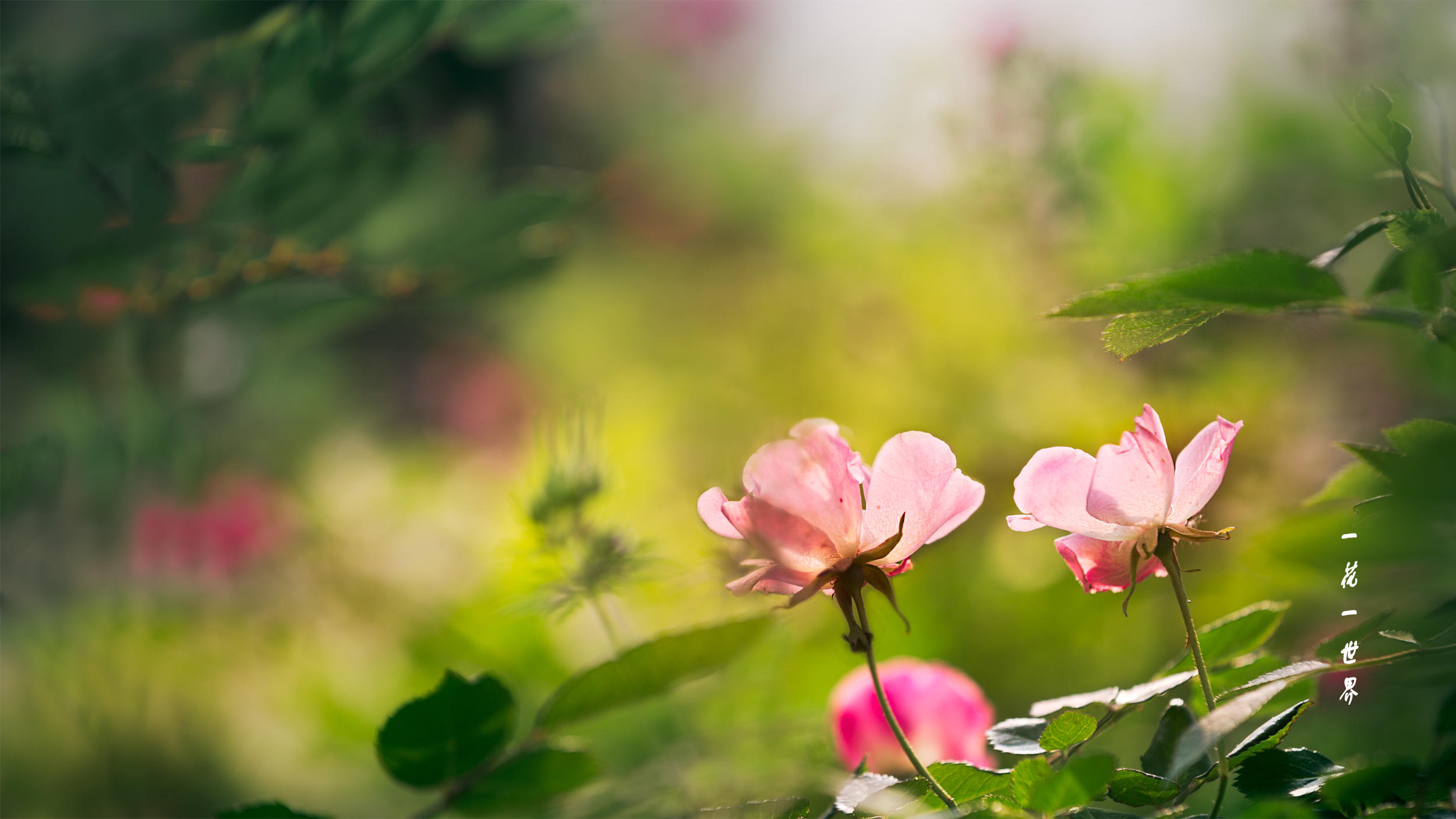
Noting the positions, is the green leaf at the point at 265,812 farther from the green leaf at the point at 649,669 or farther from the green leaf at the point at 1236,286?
the green leaf at the point at 1236,286

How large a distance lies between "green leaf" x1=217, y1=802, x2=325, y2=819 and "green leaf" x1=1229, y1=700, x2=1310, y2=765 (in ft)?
0.48

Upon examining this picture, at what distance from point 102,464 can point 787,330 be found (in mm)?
525

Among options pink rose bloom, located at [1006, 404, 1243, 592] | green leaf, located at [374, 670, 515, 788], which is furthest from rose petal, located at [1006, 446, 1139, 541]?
green leaf, located at [374, 670, 515, 788]

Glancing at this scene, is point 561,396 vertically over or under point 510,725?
over

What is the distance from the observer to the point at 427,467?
2.60 feet

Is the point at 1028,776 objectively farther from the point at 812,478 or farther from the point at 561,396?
the point at 561,396

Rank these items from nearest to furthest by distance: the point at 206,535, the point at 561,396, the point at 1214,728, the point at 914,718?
1. the point at 1214,728
2. the point at 914,718
3. the point at 206,535
4. the point at 561,396

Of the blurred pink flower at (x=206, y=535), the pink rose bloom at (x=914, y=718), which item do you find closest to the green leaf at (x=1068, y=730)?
the pink rose bloom at (x=914, y=718)

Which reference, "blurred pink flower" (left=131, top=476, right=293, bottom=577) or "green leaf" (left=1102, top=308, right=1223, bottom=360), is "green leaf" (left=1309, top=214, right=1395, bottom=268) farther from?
"blurred pink flower" (left=131, top=476, right=293, bottom=577)

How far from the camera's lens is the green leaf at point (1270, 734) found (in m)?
0.13

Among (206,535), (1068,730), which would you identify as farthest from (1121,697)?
(206,535)

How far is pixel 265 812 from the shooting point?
0.16m

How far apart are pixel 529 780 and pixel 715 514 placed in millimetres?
77

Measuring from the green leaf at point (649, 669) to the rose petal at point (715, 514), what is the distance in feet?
0.12
